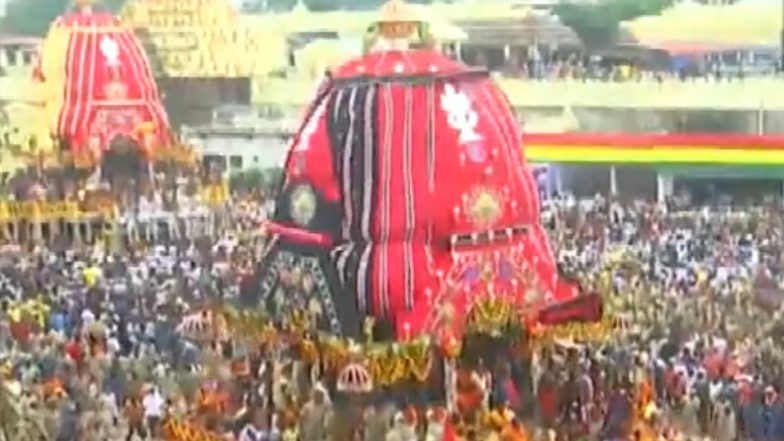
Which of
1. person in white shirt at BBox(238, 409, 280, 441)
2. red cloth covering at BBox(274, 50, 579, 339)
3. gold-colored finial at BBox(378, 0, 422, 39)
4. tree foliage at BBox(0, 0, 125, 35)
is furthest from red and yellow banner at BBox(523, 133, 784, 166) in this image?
tree foliage at BBox(0, 0, 125, 35)

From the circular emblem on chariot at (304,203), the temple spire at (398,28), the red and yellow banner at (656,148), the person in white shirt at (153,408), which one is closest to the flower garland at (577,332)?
the red and yellow banner at (656,148)

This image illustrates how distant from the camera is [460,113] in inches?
104

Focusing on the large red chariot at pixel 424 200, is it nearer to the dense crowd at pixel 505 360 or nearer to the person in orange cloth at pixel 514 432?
the dense crowd at pixel 505 360

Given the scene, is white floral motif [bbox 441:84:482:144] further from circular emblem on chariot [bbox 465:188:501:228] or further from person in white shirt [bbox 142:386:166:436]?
person in white shirt [bbox 142:386:166:436]

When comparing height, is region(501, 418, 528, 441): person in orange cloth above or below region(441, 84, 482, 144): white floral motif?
below

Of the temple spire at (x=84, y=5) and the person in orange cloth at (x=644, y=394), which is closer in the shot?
the person in orange cloth at (x=644, y=394)

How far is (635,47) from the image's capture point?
2.60 metres

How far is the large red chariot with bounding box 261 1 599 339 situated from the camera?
2639 millimetres

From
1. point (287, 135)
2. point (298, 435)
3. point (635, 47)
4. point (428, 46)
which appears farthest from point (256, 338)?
point (635, 47)

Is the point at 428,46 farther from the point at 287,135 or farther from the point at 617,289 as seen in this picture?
the point at 617,289

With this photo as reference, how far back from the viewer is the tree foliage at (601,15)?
259cm

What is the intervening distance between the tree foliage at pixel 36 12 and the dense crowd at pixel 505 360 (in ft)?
1.28

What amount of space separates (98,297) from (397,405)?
574 mm

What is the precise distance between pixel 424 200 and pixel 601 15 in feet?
1.36
